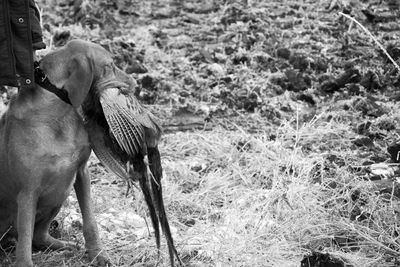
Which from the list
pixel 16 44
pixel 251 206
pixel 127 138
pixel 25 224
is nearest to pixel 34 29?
pixel 16 44

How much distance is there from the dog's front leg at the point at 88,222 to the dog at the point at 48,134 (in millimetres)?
152

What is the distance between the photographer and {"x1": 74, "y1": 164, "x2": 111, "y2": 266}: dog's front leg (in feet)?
13.5

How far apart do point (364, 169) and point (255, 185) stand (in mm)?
797

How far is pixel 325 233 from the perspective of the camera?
4.46m

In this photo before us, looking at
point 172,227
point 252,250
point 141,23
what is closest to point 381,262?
point 252,250

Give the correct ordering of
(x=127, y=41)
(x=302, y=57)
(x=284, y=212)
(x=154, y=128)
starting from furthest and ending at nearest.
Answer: (x=127, y=41)
(x=302, y=57)
(x=284, y=212)
(x=154, y=128)

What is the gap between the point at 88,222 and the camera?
411cm

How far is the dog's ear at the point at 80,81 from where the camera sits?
3771 mm

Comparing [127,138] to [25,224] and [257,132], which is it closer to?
[25,224]

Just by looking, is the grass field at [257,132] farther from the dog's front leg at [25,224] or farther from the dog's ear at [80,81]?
the dog's ear at [80,81]

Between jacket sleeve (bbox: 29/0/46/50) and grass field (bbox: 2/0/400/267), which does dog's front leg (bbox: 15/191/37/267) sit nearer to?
grass field (bbox: 2/0/400/267)

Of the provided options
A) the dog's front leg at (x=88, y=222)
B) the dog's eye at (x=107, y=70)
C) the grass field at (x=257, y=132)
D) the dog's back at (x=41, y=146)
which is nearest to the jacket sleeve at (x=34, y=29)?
the dog's back at (x=41, y=146)

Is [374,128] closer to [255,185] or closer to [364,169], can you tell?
[364,169]

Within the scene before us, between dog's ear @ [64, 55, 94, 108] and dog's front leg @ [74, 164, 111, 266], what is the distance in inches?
18.4
